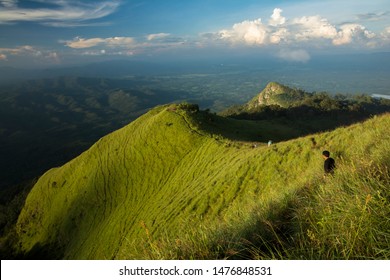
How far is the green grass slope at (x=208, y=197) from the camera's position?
5.14 m

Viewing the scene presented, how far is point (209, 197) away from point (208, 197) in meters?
0.12

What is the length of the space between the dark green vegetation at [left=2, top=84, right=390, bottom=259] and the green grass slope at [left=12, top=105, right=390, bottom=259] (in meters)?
0.04

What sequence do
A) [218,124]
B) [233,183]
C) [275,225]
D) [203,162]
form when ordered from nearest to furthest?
[275,225] < [233,183] < [203,162] < [218,124]

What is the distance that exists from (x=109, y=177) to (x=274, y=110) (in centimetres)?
9572

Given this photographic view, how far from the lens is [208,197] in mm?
25250

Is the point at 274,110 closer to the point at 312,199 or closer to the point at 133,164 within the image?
the point at 133,164

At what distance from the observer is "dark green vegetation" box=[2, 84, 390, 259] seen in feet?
16.8

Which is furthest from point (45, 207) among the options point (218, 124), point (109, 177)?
point (218, 124)

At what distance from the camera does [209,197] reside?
991 inches

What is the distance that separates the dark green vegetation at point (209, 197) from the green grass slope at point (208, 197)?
0.14ft
